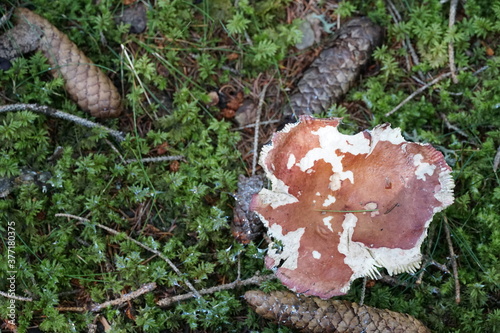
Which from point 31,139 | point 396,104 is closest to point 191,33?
point 31,139

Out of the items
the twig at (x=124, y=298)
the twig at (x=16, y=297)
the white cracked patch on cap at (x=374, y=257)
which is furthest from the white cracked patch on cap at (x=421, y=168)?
the twig at (x=16, y=297)

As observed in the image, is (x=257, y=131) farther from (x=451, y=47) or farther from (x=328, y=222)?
(x=451, y=47)

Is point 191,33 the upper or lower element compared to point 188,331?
upper

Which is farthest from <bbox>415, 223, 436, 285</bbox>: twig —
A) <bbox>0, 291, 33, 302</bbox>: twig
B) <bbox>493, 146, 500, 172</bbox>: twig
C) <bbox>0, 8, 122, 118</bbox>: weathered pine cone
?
<bbox>0, 291, 33, 302</bbox>: twig

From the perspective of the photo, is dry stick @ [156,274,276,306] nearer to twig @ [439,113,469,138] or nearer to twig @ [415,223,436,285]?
twig @ [415,223,436,285]

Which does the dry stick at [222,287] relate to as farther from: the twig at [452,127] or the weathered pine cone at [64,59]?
the twig at [452,127]

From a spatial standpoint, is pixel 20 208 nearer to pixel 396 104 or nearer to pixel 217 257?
pixel 217 257
